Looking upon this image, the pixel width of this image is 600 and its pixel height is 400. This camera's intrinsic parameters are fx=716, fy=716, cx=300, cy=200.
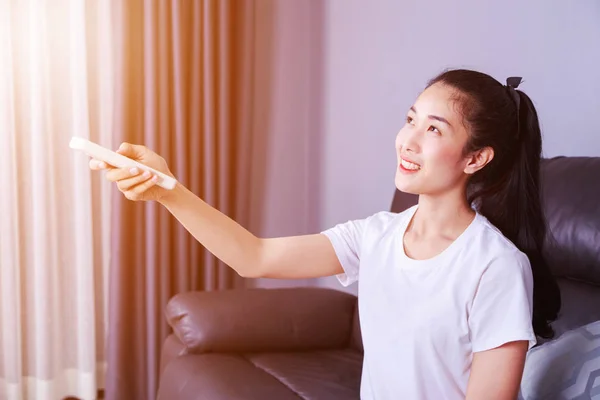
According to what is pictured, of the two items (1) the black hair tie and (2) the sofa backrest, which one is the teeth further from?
(2) the sofa backrest

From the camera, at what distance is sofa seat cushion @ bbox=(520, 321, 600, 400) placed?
133 centimetres

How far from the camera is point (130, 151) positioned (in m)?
1.29

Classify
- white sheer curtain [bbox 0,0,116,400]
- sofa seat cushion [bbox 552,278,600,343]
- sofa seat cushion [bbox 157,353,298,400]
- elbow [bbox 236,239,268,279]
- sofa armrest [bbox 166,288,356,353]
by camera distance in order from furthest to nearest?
1. white sheer curtain [bbox 0,0,116,400]
2. sofa armrest [bbox 166,288,356,353]
3. sofa seat cushion [bbox 157,353,298,400]
4. sofa seat cushion [bbox 552,278,600,343]
5. elbow [bbox 236,239,268,279]

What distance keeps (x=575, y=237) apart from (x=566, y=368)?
0.42 m

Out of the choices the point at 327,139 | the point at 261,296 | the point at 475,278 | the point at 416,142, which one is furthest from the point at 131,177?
the point at 327,139

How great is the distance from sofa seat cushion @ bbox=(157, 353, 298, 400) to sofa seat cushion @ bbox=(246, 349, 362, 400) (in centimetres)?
4

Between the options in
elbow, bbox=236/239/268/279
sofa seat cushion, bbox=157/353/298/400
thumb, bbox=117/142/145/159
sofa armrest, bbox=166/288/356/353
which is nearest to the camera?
thumb, bbox=117/142/145/159

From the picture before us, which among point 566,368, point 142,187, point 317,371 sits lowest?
point 317,371

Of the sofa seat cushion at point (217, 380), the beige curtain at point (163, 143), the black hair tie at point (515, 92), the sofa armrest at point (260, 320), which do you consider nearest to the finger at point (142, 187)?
the black hair tie at point (515, 92)

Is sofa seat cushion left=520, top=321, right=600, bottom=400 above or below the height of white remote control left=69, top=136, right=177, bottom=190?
below

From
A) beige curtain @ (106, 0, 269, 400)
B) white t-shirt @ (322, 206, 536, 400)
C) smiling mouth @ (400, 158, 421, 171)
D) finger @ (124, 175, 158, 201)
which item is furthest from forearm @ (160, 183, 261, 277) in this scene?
beige curtain @ (106, 0, 269, 400)

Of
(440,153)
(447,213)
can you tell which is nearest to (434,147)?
(440,153)

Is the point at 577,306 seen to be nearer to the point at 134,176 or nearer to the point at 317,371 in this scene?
the point at 317,371

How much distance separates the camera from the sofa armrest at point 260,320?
2.23 meters
